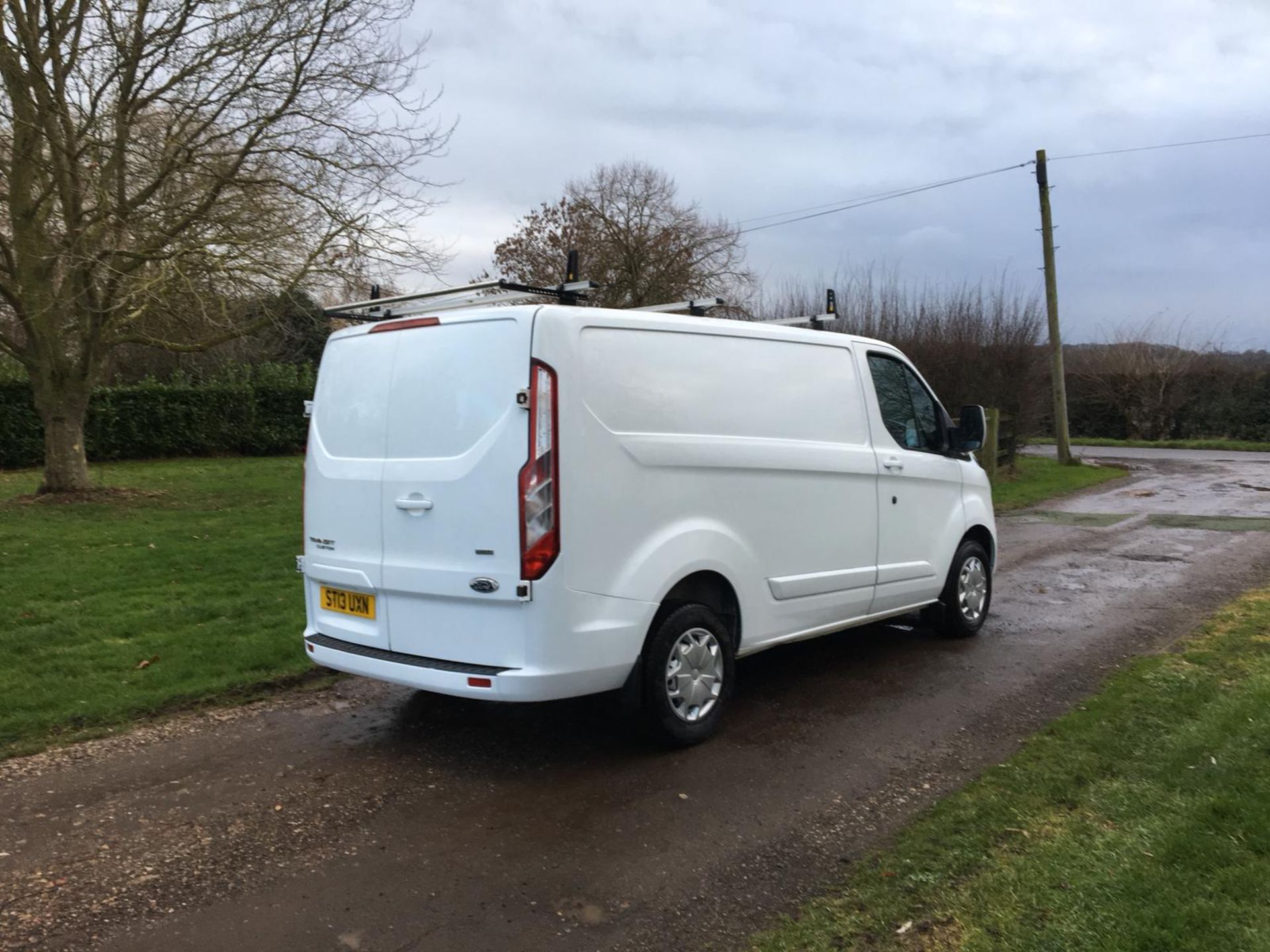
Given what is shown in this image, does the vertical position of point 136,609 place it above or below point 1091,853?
above

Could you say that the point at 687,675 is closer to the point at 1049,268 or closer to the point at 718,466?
the point at 718,466

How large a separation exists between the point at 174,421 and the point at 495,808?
21.3 m

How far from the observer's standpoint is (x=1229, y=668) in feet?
18.8

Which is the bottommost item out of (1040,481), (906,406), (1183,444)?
(1040,481)

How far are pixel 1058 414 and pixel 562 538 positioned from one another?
70.6 ft

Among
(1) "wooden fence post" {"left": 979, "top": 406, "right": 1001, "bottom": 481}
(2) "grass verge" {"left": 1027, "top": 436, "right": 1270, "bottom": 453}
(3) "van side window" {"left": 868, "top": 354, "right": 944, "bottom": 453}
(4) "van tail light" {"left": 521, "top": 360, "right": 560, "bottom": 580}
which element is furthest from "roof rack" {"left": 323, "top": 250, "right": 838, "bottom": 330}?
(2) "grass verge" {"left": 1027, "top": 436, "right": 1270, "bottom": 453}

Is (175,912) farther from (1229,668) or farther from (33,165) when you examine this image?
(33,165)

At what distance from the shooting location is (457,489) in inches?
168

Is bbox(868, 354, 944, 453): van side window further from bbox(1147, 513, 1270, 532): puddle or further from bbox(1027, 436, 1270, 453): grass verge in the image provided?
bbox(1027, 436, 1270, 453): grass verge

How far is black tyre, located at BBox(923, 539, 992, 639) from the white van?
1.42 meters

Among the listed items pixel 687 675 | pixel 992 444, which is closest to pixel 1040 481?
pixel 992 444

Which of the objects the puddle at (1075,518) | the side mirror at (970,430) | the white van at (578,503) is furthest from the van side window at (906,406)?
the puddle at (1075,518)

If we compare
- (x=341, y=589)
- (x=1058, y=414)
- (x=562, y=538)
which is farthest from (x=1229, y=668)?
(x=1058, y=414)

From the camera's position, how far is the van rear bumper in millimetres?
4148
